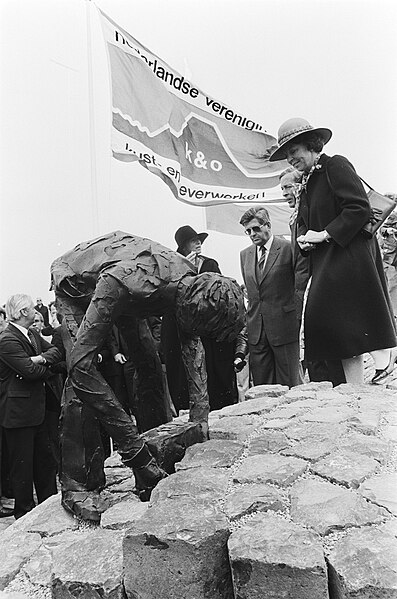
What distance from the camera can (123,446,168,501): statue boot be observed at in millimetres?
2295

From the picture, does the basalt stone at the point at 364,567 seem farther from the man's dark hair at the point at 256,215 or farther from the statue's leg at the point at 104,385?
the man's dark hair at the point at 256,215

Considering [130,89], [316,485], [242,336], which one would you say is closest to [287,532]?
[316,485]

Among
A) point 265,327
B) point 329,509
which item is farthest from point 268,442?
point 265,327

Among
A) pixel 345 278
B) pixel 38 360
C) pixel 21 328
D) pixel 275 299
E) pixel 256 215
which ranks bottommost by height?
pixel 38 360

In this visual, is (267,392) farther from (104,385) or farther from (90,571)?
(90,571)

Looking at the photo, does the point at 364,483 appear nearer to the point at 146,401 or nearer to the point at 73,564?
the point at 73,564

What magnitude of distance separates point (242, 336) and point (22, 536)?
2.77m

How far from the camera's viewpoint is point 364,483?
6.53ft

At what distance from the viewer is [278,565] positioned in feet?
4.53

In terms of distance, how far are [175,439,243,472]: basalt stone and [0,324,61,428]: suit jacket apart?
174 cm

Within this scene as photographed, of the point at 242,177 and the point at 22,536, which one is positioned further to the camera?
the point at 242,177

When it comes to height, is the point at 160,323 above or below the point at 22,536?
above

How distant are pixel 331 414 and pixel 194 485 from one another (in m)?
1.28

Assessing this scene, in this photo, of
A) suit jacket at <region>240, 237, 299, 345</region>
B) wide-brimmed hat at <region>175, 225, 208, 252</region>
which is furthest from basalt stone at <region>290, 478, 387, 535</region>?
wide-brimmed hat at <region>175, 225, 208, 252</region>
